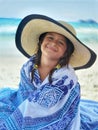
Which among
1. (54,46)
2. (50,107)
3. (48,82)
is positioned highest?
(54,46)

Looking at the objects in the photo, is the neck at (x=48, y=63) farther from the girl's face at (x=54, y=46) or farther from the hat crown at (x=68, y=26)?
the hat crown at (x=68, y=26)

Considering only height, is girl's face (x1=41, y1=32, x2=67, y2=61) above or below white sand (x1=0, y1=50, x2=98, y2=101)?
above

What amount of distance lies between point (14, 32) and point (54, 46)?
24cm

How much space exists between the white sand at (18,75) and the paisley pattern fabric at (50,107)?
0.39ft

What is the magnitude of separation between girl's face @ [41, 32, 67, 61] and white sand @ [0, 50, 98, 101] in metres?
0.17

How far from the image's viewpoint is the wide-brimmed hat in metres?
1.50

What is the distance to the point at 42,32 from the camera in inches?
63.3

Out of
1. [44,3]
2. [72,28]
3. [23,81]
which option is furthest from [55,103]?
[44,3]

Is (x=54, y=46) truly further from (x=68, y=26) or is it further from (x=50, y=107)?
(x=50, y=107)

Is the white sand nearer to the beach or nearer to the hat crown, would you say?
the beach

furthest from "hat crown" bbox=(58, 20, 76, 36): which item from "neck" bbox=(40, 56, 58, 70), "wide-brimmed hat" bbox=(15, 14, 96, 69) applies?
"neck" bbox=(40, 56, 58, 70)

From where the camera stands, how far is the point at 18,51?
1692mm

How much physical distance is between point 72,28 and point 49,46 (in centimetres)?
13

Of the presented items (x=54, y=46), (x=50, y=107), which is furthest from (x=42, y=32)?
(x=50, y=107)
